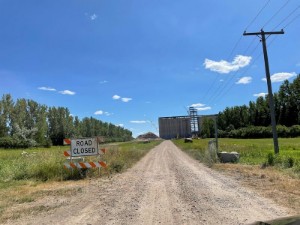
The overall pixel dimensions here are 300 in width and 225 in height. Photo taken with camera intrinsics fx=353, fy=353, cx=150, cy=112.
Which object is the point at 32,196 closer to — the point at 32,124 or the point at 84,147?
the point at 84,147

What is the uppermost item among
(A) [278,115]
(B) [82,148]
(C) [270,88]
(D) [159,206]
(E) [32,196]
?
(A) [278,115]

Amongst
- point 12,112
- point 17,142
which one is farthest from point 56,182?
point 12,112

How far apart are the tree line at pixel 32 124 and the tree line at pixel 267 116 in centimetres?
4619

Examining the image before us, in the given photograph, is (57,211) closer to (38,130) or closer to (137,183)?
(137,183)

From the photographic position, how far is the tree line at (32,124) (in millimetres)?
86250

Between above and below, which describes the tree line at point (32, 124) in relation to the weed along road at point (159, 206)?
above

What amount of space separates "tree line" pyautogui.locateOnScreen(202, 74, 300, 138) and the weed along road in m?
85.3

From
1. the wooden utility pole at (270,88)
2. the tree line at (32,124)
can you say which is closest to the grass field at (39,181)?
the wooden utility pole at (270,88)

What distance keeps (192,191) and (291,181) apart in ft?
12.9

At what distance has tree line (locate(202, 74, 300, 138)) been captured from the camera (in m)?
99.8

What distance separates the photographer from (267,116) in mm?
114938

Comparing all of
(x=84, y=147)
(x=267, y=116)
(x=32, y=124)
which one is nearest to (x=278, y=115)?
(x=267, y=116)

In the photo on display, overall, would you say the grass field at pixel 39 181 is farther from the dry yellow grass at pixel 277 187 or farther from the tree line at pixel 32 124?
the tree line at pixel 32 124

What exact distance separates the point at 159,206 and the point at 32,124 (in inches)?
3908
